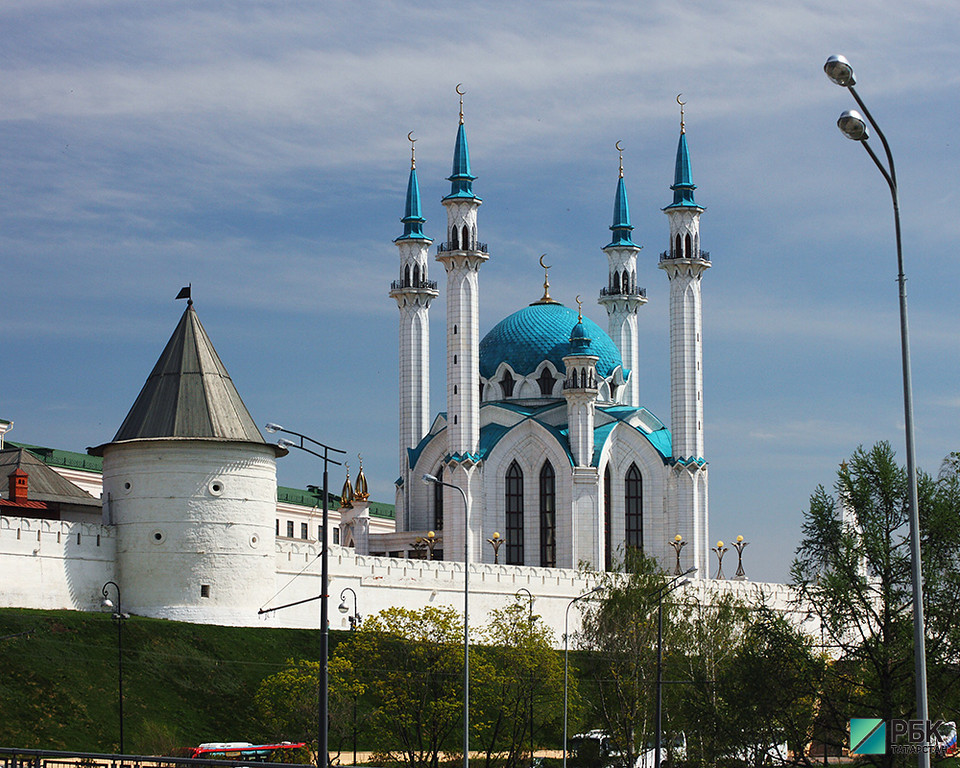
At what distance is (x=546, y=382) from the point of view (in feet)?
267

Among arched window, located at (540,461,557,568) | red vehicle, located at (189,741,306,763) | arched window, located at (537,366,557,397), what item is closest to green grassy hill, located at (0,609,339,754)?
red vehicle, located at (189,741,306,763)

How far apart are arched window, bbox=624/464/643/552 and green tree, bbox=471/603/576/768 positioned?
27.6 m

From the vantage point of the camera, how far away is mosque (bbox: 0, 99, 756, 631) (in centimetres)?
5175

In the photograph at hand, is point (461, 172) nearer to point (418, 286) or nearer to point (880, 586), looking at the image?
point (418, 286)

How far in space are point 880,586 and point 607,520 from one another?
46637mm

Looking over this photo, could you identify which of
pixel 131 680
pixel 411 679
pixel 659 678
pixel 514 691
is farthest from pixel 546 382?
pixel 659 678

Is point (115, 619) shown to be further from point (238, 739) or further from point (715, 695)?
point (715, 695)

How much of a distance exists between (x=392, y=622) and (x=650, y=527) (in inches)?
1217

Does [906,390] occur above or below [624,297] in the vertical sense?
below

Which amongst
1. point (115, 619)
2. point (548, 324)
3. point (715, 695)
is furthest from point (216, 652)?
point (548, 324)

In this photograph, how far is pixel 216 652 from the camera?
49188mm

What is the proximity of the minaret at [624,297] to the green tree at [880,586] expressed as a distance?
54.6 metres

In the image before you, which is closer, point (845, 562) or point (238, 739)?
point (845, 562)

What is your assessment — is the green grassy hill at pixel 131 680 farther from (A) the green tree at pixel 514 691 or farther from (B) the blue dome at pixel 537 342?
(B) the blue dome at pixel 537 342
